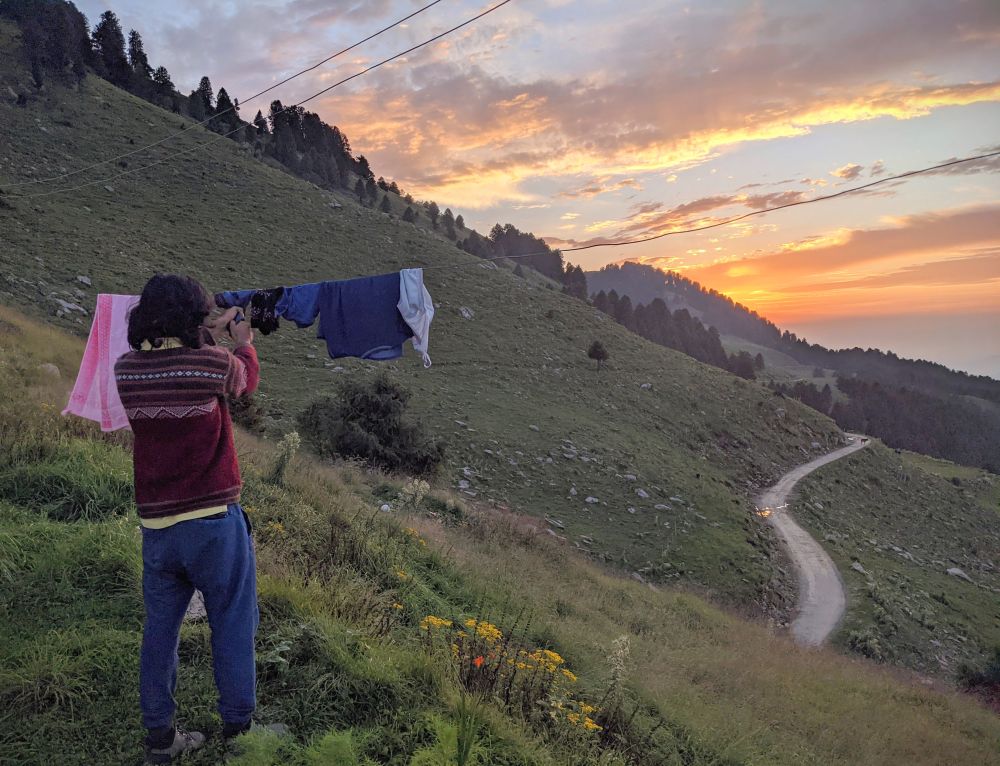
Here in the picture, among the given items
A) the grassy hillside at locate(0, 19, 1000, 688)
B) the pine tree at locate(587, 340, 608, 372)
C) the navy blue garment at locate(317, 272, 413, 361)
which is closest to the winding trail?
the grassy hillside at locate(0, 19, 1000, 688)

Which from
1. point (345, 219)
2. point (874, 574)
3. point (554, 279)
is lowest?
point (874, 574)

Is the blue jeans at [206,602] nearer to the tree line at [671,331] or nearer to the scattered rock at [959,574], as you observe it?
the scattered rock at [959,574]

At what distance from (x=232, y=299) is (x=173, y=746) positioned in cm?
429

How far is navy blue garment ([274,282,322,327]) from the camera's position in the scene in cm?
709

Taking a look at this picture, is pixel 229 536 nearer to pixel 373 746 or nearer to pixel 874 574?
pixel 373 746

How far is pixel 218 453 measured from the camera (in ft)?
10.1

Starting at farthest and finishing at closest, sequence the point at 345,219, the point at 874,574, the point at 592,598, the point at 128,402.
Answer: the point at 345,219 → the point at 874,574 → the point at 592,598 → the point at 128,402

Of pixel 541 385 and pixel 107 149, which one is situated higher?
pixel 107 149

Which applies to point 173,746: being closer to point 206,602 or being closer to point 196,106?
point 206,602

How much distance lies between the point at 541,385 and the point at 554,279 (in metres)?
91.2

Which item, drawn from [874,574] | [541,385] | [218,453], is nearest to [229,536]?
[218,453]

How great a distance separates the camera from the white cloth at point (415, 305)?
7375mm

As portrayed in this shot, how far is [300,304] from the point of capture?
721cm

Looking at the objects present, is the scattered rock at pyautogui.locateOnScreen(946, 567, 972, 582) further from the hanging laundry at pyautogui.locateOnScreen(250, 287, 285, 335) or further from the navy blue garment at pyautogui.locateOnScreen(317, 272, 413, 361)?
the hanging laundry at pyautogui.locateOnScreen(250, 287, 285, 335)
